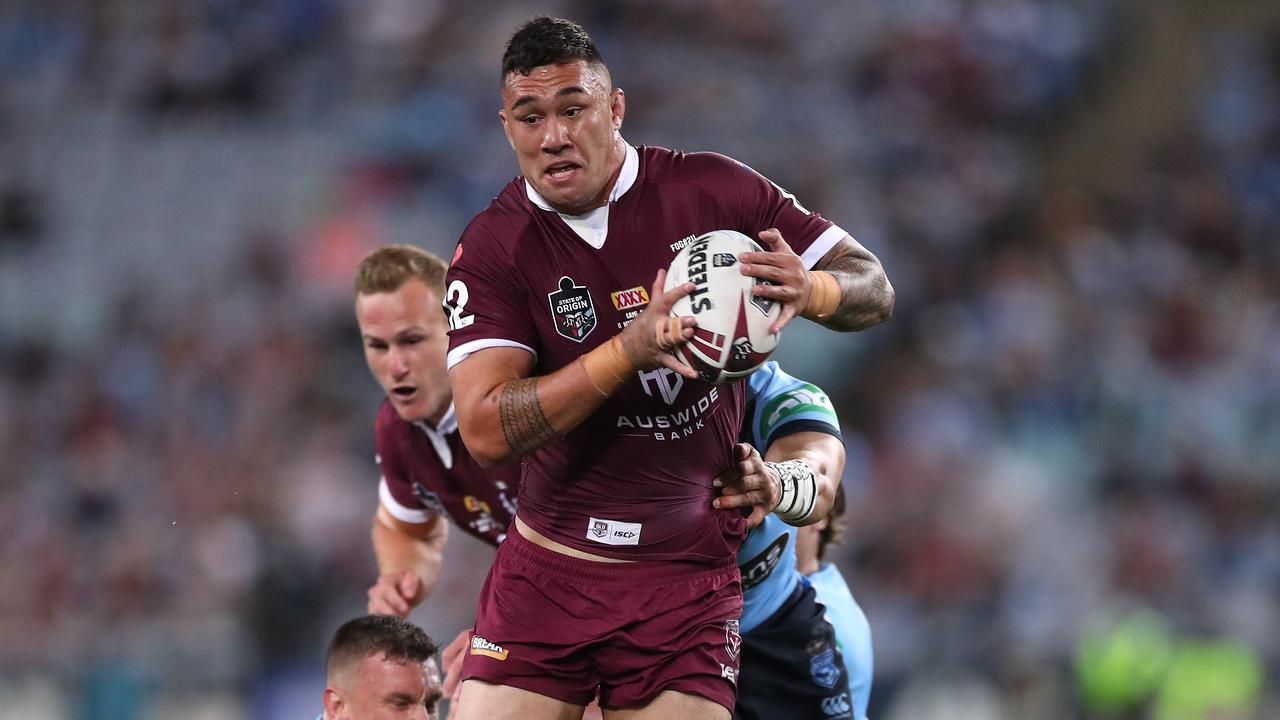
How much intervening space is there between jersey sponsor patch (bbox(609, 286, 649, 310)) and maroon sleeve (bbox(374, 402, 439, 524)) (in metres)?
1.74

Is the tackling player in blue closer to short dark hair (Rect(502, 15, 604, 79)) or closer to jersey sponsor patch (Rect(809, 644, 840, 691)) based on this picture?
jersey sponsor patch (Rect(809, 644, 840, 691))

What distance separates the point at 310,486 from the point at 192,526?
861 millimetres

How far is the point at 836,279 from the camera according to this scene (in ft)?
13.4

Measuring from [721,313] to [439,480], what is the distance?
7.07ft

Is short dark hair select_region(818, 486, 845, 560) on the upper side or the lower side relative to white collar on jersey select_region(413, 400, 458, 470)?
lower

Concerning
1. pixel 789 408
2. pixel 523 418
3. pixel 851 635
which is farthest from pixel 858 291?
pixel 851 635

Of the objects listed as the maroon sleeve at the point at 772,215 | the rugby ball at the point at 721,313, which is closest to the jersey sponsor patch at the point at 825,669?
the maroon sleeve at the point at 772,215

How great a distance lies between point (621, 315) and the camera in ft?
13.6

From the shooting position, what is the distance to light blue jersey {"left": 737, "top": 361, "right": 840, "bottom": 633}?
488cm

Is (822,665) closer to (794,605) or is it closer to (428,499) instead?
(794,605)

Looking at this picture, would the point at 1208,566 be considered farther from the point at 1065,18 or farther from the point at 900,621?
the point at 1065,18

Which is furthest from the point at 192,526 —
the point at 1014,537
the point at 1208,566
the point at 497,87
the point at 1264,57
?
the point at 1264,57

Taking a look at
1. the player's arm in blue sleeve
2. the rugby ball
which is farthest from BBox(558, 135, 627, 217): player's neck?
the player's arm in blue sleeve

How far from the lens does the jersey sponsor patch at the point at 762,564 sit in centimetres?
506
